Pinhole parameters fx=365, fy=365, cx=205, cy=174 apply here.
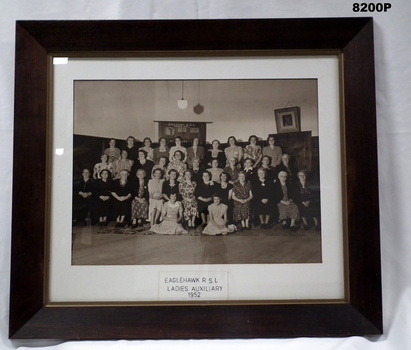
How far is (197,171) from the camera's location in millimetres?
527

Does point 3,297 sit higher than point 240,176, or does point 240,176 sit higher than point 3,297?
point 240,176

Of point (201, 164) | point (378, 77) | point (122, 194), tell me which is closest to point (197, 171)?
point (201, 164)

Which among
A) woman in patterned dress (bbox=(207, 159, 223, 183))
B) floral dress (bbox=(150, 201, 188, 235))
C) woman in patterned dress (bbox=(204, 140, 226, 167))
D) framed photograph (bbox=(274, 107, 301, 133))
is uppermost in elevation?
framed photograph (bbox=(274, 107, 301, 133))

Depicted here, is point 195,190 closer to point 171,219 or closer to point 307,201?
point 171,219

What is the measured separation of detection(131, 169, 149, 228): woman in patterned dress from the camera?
0.52m

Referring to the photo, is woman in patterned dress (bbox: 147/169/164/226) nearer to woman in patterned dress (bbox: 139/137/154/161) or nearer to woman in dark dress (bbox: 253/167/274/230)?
woman in patterned dress (bbox: 139/137/154/161)

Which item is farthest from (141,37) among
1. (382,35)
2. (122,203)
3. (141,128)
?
(382,35)

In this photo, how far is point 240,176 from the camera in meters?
0.53

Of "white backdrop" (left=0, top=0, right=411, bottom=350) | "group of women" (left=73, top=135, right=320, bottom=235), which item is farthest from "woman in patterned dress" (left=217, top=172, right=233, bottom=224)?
"white backdrop" (left=0, top=0, right=411, bottom=350)

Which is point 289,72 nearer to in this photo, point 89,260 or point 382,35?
point 382,35

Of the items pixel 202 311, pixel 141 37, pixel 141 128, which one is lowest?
pixel 202 311

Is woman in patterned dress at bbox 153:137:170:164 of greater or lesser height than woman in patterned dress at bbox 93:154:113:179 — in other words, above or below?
above

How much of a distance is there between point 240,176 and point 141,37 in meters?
0.25

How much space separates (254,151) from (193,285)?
0.69 feet
